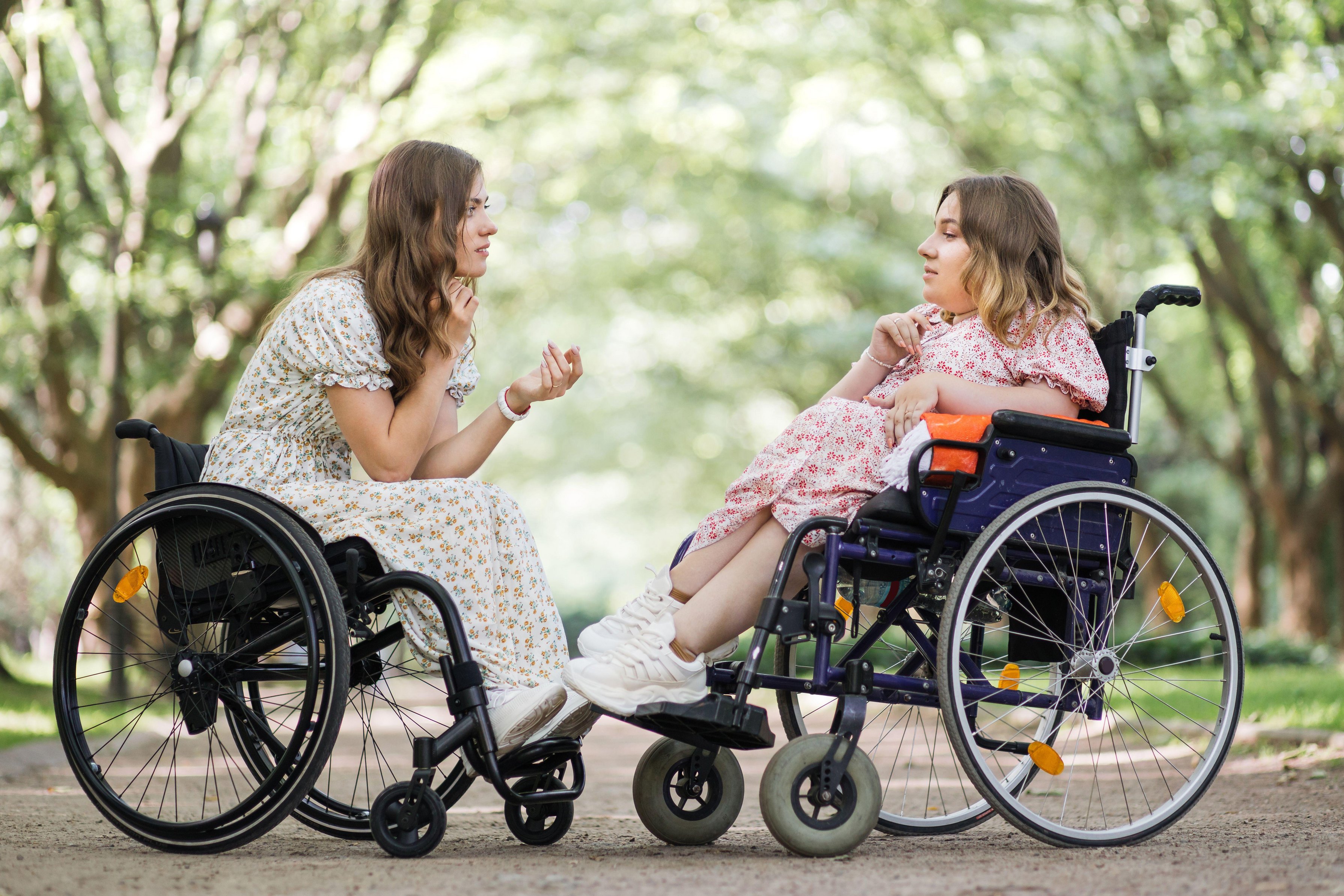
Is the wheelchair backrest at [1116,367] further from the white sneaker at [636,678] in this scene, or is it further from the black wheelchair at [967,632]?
the white sneaker at [636,678]

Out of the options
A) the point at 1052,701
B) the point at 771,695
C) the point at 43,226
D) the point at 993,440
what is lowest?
the point at 771,695

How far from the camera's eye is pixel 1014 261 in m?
2.87

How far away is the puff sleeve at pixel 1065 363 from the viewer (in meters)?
2.77

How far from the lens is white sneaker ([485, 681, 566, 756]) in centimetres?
254

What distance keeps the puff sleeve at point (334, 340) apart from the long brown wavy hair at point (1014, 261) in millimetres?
1328

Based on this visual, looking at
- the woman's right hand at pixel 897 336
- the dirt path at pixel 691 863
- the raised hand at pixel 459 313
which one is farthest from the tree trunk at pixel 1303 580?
the raised hand at pixel 459 313

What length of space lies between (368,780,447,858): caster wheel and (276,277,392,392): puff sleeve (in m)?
0.84

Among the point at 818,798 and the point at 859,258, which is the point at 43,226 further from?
the point at 859,258

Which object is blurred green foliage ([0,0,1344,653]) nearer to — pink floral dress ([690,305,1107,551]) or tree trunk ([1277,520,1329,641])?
tree trunk ([1277,520,1329,641])

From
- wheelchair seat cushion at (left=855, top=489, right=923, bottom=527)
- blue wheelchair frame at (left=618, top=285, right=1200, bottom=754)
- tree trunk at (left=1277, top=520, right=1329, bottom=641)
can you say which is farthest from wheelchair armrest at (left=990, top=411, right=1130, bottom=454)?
tree trunk at (left=1277, top=520, right=1329, bottom=641)

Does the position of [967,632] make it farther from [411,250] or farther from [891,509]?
[411,250]

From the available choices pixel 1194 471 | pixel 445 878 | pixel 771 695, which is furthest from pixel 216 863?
pixel 1194 471

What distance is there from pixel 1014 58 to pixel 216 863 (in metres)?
9.51

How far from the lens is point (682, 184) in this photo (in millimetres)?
14625
